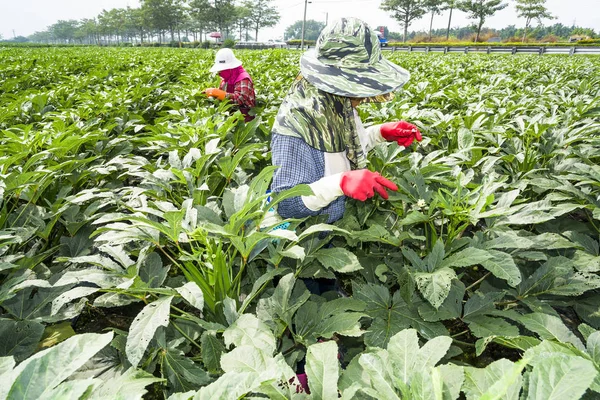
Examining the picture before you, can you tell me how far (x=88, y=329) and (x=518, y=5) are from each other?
240ft

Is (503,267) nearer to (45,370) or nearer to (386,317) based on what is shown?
(386,317)

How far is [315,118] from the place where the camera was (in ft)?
5.89

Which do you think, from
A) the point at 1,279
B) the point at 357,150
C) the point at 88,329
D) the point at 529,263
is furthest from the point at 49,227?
the point at 529,263

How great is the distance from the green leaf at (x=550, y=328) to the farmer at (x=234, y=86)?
12.2 feet

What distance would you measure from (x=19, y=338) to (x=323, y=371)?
1.18 meters

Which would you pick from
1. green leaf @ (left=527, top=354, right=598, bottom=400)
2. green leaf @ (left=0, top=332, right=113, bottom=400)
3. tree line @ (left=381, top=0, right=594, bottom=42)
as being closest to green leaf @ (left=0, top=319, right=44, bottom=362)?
green leaf @ (left=0, top=332, right=113, bottom=400)

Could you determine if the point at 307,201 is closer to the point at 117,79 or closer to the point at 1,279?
the point at 1,279

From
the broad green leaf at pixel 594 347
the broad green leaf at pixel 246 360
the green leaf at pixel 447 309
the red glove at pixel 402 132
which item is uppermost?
the red glove at pixel 402 132

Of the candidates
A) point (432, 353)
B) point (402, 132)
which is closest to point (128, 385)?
point (432, 353)

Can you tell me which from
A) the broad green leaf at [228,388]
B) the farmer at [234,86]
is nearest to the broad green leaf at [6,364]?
the broad green leaf at [228,388]

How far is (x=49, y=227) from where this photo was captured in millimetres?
1871

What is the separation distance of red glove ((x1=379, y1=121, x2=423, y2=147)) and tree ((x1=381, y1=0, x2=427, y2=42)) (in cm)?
6767

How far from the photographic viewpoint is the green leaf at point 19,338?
1362 millimetres

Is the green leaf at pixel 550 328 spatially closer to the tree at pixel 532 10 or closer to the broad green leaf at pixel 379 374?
the broad green leaf at pixel 379 374
